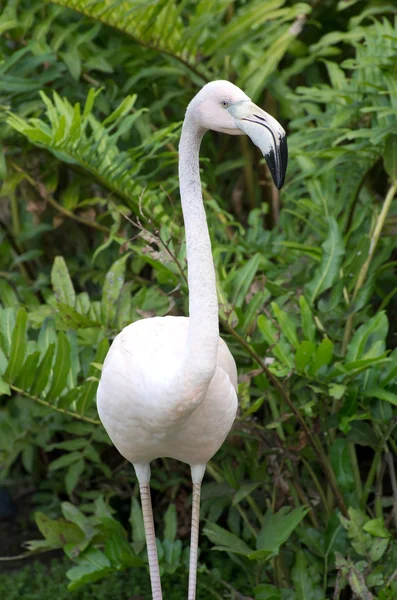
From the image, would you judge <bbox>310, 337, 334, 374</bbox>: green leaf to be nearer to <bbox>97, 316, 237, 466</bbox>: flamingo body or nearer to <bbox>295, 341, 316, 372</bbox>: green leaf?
<bbox>295, 341, 316, 372</bbox>: green leaf

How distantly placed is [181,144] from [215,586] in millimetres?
1796

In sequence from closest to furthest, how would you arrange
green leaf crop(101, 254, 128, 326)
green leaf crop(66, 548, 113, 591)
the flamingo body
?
the flamingo body < green leaf crop(66, 548, 113, 591) < green leaf crop(101, 254, 128, 326)

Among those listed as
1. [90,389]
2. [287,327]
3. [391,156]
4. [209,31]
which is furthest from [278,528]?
[209,31]

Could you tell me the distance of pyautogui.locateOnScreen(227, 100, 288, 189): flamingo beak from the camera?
1.96m

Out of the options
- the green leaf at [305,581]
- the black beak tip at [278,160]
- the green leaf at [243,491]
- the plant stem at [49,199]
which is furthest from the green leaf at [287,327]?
the plant stem at [49,199]

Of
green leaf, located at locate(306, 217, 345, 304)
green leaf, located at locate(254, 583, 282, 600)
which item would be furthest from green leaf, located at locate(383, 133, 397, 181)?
green leaf, located at locate(254, 583, 282, 600)

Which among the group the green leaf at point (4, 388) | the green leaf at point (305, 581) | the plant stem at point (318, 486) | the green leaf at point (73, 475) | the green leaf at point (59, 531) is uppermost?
the green leaf at point (4, 388)

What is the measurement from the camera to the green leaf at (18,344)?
2861mm

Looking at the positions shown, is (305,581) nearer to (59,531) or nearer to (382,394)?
(382,394)

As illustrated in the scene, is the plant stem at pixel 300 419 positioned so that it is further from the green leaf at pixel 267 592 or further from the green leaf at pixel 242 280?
the green leaf at pixel 267 592

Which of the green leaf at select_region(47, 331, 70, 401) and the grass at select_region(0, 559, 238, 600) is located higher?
the green leaf at select_region(47, 331, 70, 401)

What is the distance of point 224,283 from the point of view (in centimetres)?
308

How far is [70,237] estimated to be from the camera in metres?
4.30

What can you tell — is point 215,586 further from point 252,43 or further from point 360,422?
point 252,43
